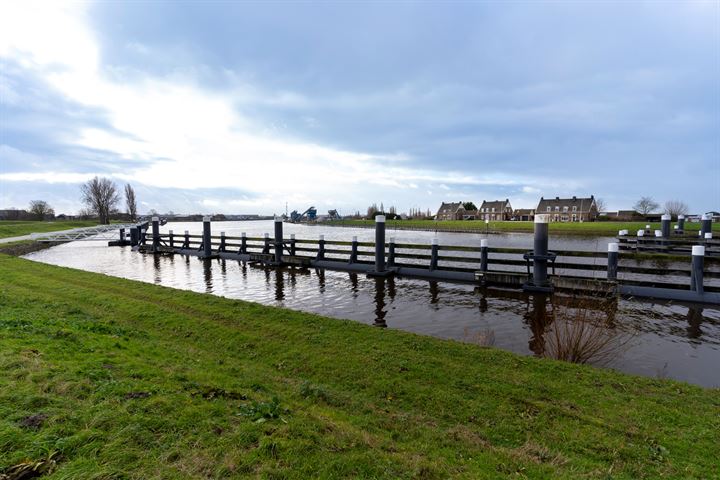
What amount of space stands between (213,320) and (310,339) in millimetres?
2501

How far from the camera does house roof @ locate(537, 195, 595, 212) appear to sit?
257ft

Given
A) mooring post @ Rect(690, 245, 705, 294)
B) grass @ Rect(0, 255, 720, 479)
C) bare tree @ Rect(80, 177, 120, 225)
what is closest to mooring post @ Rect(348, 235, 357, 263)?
grass @ Rect(0, 255, 720, 479)

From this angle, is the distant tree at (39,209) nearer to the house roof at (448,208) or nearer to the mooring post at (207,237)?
the mooring post at (207,237)

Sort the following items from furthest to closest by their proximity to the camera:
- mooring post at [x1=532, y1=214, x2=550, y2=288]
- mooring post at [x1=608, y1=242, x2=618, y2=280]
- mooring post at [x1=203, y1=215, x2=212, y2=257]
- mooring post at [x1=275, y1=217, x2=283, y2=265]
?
mooring post at [x1=203, y1=215, x2=212, y2=257] → mooring post at [x1=275, y1=217, x2=283, y2=265] → mooring post at [x1=532, y1=214, x2=550, y2=288] → mooring post at [x1=608, y1=242, x2=618, y2=280]

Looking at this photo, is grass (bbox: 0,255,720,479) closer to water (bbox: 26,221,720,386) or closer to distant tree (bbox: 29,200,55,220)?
water (bbox: 26,221,720,386)

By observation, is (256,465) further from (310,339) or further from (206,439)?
(310,339)

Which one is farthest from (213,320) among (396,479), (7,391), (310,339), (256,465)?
(396,479)

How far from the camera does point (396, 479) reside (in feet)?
8.13

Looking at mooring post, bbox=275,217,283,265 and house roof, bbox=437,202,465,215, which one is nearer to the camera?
mooring post, bbox=275,217,283,265

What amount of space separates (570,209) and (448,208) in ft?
108

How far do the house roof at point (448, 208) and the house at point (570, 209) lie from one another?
902 inches

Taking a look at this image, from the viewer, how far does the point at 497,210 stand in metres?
94.6

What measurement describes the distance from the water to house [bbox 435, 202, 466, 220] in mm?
90134

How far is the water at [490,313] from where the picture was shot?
20.6ft
